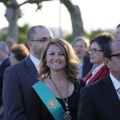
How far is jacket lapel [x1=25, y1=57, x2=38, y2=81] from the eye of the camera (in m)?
6.17

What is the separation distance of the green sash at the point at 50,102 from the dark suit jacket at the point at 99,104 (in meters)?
0.51

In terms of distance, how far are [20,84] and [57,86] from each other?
1.94 feet

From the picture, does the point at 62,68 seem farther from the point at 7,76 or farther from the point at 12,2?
the point at 12,2

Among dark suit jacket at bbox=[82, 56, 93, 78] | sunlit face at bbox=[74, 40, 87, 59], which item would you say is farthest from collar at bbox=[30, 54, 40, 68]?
sunlit face at bbox=[74, 40, 87, 59]

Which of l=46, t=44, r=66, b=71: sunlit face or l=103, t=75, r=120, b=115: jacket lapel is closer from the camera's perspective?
l=103, t=75, r=120, b=115: jacket lapel

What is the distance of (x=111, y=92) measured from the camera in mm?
5016

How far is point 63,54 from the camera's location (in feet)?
18.5

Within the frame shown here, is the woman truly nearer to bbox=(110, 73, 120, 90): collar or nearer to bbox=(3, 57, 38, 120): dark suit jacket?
bbox=(3, 57, 38, 120): dark suit jacket

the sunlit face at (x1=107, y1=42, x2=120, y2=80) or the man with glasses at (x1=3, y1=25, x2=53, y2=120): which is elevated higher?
the sunlit face at (x1=107, y1=42, x2=120, y2=80)

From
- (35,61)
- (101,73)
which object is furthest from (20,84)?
(101,73)

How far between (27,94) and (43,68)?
0.44 m

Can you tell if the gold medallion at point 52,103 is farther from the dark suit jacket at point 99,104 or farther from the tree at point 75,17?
the tree at point 75,17

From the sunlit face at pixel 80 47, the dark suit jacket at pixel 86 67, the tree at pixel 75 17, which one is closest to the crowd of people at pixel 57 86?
the dark suit jacket at pixel 86 67

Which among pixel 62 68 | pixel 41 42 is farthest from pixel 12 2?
pixel 62 68
